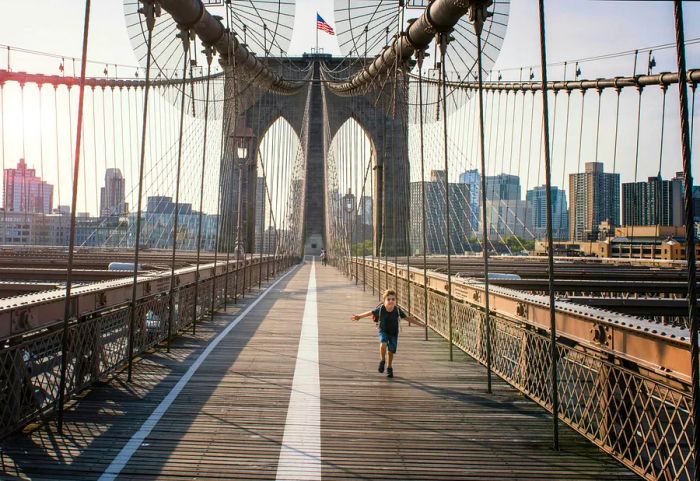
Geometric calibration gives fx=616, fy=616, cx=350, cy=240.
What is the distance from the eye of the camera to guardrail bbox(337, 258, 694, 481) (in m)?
3.44

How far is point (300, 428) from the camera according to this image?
481cm

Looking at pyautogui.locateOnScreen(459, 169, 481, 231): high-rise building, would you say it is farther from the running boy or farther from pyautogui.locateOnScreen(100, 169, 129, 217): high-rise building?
the running boy

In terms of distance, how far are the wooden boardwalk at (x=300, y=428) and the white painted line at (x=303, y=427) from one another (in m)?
0.01

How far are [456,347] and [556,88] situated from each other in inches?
797

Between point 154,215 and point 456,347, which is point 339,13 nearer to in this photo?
point 456,347

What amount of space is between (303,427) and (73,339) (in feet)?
7.23

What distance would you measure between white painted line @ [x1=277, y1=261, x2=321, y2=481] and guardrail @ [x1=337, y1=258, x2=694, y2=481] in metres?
1.98

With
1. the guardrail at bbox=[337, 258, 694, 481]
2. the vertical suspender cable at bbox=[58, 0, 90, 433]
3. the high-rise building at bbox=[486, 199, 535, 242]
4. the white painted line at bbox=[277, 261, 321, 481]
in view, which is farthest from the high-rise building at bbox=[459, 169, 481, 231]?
the vertical suspender cable at bbox=[58, 0, 90, 433]

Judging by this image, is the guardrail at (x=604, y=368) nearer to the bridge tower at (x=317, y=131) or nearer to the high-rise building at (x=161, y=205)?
the bridge tower at (x=317, y=131)

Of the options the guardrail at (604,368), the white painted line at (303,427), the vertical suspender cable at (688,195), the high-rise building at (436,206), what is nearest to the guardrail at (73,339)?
the white painted line at (303,427)

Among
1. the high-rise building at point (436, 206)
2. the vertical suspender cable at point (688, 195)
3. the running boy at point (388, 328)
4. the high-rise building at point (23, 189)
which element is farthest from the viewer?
the high-rise building at point (436, 206)

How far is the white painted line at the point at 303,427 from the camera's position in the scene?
12.9 ft

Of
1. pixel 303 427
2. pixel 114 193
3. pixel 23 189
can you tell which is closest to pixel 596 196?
pixel 303 427

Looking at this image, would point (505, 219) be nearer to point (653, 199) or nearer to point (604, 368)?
point (653, 199)
